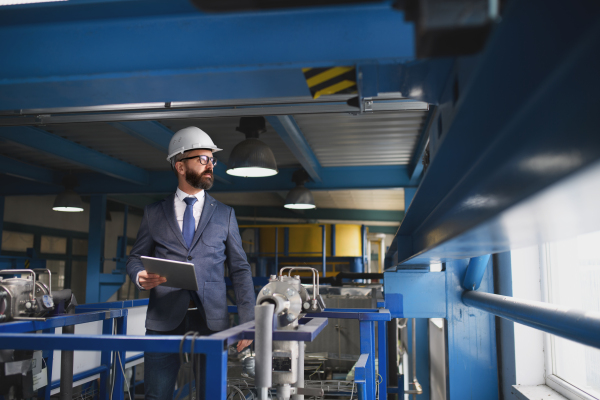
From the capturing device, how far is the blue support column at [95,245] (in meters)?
7.34

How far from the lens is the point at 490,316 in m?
3.35

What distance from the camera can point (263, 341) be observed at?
1571 mm

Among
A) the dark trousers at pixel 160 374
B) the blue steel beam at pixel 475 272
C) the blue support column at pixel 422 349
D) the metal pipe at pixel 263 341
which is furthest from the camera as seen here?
the blue support column at pixel 422 349

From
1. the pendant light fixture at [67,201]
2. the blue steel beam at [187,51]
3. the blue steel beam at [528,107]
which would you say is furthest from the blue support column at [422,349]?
the blue steel beam at [528,107]

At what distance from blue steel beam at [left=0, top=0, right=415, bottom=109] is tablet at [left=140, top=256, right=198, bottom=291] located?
66 cm

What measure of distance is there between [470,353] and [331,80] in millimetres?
2625

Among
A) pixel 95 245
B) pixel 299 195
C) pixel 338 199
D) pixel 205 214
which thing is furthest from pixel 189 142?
pixel 338 199

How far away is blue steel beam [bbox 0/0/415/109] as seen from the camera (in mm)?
1434

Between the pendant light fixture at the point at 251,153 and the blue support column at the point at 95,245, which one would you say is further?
the blue support column at the point at 95,245

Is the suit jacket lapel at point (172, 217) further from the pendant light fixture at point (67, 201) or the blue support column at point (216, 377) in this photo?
the pendant light fixture at point (67, 201)

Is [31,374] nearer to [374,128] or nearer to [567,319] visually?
[567,319]

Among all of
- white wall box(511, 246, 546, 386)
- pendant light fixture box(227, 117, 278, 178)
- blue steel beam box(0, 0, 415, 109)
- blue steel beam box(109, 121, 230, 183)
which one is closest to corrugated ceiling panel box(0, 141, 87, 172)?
blue steel beam box(109, 121, 230, 183)

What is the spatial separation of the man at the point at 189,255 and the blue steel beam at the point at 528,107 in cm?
173

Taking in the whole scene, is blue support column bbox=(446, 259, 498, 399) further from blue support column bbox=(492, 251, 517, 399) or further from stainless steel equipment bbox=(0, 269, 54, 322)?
stainless steel equipment bbox=(0, 269, 54, 322)
